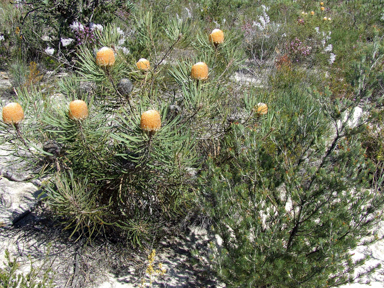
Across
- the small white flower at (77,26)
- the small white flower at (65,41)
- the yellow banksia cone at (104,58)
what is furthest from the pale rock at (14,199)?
the small white flower at (77,26)

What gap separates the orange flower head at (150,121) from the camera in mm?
1229

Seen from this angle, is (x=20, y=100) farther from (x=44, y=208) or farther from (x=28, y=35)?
(x=28, y=35)

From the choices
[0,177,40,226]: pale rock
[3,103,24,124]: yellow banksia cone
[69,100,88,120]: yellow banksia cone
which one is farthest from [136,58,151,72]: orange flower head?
[0,177,40,226]: pale rock

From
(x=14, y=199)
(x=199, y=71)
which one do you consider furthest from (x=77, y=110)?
(x=14, y=199)

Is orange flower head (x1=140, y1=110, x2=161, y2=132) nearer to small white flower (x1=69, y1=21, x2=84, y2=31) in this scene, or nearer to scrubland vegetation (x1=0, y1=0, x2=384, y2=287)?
scrubland vegetation (x1=0, y1=0, x2=384, y2=287)

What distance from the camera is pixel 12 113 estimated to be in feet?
4.56

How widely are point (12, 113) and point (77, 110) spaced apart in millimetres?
322

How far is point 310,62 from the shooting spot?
18.6ft

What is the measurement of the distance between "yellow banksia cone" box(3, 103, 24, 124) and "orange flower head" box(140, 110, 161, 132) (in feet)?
1.96

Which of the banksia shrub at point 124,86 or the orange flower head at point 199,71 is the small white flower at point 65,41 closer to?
the banksia shrub at point 124,86

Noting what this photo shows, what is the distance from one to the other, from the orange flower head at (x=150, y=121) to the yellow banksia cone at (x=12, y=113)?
23.5 inches

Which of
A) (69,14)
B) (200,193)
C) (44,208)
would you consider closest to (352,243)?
(200,193)

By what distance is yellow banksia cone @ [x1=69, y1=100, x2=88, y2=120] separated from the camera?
131 cm

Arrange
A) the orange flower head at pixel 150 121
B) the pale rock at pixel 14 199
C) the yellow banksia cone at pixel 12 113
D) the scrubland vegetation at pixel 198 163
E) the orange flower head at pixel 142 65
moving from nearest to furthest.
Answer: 1. the orange flower head at pixel 150 121
2. the yellow banksia cone at pixel 12 113
3. the scrubland vegetation at pixel 198 163
4. the orange flower head at pixel 142 65
5. the pale rock at pixel 14 199
